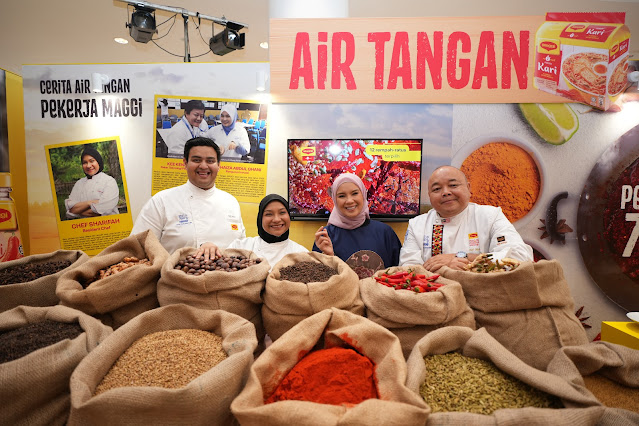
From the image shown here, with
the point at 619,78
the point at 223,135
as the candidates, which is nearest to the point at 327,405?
the point at 223,135

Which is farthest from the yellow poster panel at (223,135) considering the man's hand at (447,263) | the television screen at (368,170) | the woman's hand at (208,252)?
the man's hand at (447,263)

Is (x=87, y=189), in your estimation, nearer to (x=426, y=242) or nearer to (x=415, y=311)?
(x=426, y=242)

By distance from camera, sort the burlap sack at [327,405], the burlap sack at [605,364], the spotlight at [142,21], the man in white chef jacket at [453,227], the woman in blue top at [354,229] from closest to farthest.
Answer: the burlap sack at [327,405]
the burlap sack at [605,364]
the man in white chef jacket at [453,227]
the woman in blue top at [354,229]
the spotlight at [142,21]

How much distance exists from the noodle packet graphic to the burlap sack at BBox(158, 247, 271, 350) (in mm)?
3328

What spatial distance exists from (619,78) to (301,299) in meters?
3.85

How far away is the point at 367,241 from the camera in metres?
2.52

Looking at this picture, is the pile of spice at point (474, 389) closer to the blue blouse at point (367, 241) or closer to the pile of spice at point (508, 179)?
the blue blouse at point (367, 241)

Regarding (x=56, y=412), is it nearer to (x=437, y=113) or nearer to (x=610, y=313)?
(x=437, y=113)

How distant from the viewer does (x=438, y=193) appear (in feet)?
7.47

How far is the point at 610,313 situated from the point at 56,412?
4.45 m

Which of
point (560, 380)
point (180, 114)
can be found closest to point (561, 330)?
point (560, 380)

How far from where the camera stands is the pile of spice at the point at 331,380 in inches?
41.1

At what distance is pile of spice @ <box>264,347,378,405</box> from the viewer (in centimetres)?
104

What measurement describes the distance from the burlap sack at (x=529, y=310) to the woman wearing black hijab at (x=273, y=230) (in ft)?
3.82
